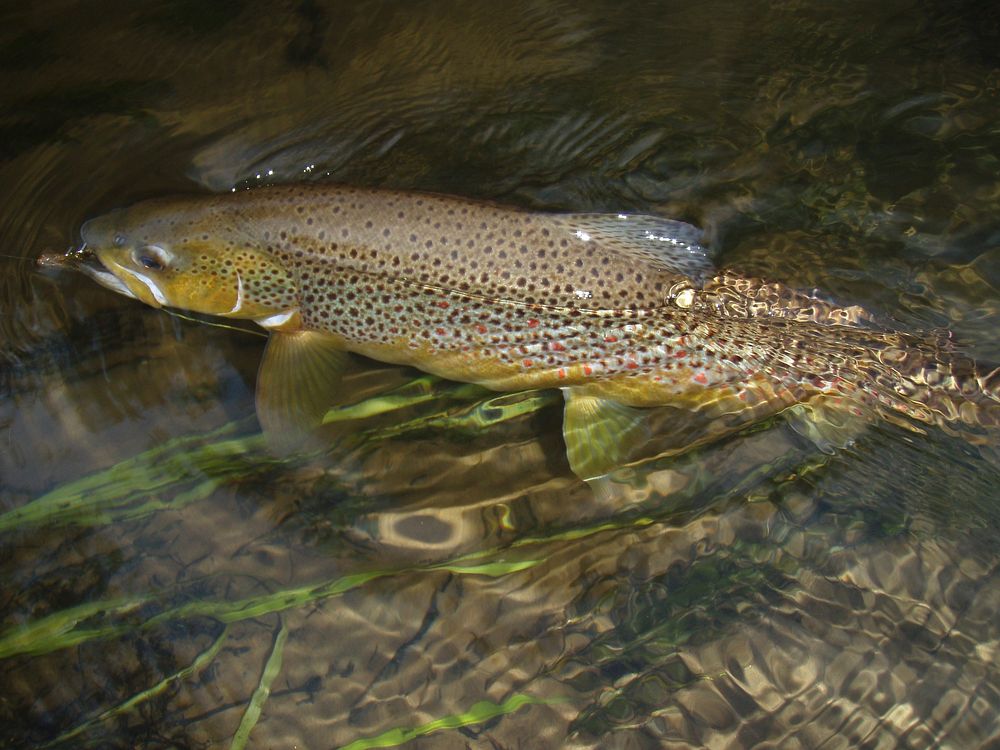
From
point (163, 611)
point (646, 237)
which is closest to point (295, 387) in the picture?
point (163, 611)

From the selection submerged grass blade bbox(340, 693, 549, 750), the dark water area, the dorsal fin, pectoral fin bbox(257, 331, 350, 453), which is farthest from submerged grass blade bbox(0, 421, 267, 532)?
the dorsal fin

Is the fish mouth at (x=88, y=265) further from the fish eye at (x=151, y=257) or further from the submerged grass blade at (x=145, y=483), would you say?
Answer: the submerged grass blade at (x=145, y=483)

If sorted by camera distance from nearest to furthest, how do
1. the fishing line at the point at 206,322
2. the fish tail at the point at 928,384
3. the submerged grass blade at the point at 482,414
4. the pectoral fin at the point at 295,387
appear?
the fish tail at the point at 928,384 < the pectoral fin at the point at 295,387 < the submerged grass blade at the point at 482,414 < the fishing line at the point at 206,322

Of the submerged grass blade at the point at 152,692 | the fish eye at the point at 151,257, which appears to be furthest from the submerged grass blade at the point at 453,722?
the fish eye at the point at 151,257

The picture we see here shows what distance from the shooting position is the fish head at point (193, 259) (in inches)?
153

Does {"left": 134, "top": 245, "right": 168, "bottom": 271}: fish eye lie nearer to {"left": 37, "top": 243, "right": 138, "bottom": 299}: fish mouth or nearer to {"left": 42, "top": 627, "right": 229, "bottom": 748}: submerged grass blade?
{"left": 37, "top": 243, "right": 138, "bottom": 299}: fish mouth

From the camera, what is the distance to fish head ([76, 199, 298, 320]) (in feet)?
12.8

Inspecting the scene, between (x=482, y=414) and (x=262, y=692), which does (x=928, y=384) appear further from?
(x=262, y=692)

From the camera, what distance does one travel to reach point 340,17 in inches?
206

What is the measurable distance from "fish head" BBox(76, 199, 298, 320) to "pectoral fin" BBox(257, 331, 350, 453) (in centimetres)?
20

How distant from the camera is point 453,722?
3.21 meters

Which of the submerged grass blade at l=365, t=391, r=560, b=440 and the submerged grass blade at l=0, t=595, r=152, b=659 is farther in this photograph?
the submerged grass blade at l=365, t=391, r=560, b=440

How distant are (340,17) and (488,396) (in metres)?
2.88

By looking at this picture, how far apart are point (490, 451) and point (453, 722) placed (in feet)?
4.19
